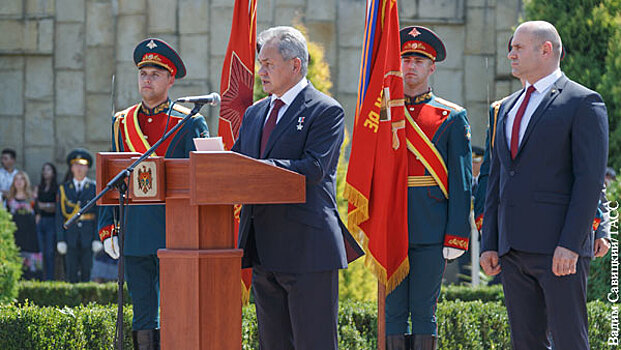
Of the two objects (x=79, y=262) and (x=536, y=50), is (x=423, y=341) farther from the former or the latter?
(x=79, y=262)

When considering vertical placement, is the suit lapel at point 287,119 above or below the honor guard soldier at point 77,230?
above

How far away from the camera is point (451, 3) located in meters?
14.8

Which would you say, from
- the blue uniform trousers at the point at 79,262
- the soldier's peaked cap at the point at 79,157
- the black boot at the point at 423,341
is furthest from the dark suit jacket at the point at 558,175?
the soldier's peaked cap at the point at 79,157

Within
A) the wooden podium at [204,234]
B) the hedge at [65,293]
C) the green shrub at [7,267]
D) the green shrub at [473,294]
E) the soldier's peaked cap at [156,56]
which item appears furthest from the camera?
the hedge at [65,293]

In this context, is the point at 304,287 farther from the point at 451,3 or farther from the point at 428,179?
the point at 451,3

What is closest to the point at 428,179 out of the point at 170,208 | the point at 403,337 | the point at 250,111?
the point at 403,337

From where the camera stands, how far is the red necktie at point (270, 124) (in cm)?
480

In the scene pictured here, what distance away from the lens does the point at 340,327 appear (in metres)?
7.12

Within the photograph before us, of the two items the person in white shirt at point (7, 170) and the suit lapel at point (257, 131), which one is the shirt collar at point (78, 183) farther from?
the suit lapel at point (257, 131)

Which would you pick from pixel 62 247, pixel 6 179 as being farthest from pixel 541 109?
pixel 6 179

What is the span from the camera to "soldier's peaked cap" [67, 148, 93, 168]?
1371 cm

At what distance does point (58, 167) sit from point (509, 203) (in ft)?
38.2

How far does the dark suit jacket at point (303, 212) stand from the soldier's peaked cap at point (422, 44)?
150 cm

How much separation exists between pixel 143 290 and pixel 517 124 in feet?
8.35
